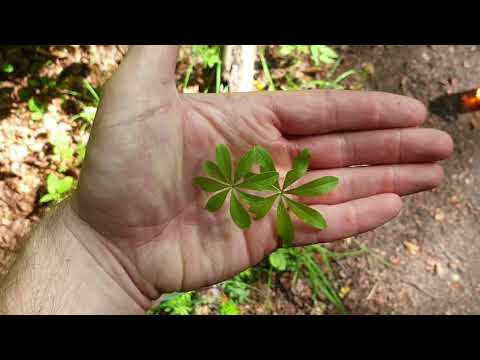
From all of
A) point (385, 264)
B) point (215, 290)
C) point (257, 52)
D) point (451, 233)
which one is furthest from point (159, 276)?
point (451, 233)

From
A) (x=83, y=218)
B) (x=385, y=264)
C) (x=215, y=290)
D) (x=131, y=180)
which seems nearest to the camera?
(x=131, y=180)

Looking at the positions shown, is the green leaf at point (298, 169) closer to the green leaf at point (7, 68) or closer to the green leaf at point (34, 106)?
the green leaf at point (34, 106)

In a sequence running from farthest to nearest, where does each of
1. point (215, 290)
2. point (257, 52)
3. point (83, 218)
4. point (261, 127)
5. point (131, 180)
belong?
point (257, 52), point (215, 290), point (261, 127), point (83, 218), point (131, 180)

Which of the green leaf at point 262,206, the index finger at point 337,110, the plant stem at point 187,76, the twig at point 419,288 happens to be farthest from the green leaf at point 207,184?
the twig at point 419,288

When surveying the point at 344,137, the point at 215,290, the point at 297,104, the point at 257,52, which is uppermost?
the point at 257,52

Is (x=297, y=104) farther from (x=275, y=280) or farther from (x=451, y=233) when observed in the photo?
(x=451, y=233)

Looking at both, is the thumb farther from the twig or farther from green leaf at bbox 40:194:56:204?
the twig

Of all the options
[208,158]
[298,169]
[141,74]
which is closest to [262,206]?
[298,169]
